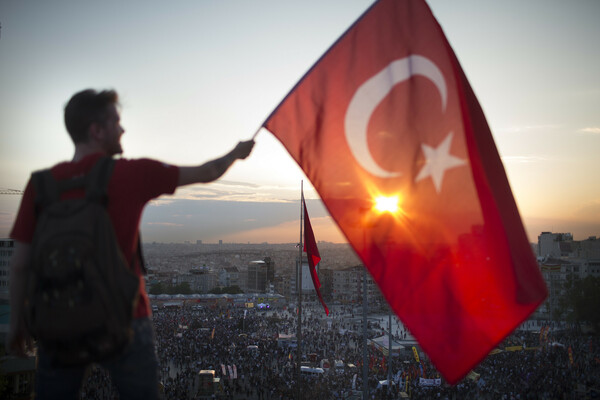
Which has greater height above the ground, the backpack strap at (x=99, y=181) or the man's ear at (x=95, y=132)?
the man's ear at (x=95, y=132)

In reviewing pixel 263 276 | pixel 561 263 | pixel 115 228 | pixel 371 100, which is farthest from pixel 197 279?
pixel 115 228

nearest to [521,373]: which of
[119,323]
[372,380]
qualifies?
[372,380]

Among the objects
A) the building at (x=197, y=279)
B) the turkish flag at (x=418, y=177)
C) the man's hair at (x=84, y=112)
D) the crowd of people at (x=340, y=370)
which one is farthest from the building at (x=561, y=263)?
the building at (x=197, y=279)

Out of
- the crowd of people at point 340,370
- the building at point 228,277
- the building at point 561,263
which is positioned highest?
the building at point 561,263

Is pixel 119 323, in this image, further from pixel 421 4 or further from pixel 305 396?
pixel 305 396

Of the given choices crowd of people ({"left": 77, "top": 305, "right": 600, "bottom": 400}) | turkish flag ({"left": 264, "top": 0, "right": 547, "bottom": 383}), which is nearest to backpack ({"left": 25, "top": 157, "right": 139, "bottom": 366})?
turkish flag ({"left": 264, "top": 0, "right": 547, "bottom": 383})

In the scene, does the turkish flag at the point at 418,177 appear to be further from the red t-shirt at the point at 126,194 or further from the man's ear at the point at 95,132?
the man's ear at the point at 95,132

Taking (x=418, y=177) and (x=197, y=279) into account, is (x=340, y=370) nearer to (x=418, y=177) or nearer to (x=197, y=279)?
(x=418, y=177)
